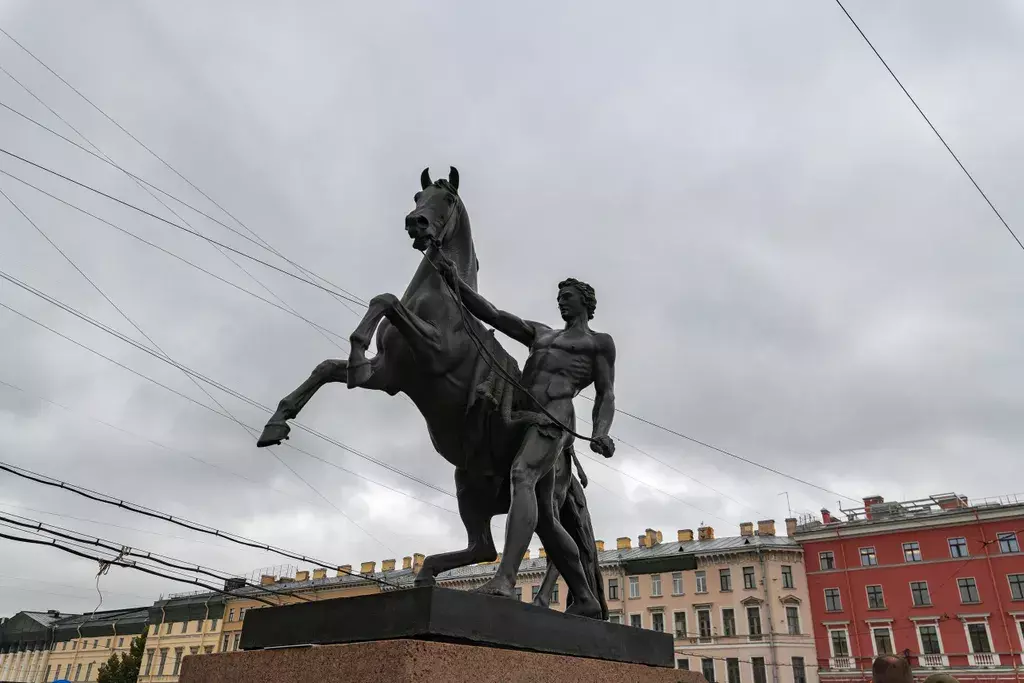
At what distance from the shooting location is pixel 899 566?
4378 centimetres

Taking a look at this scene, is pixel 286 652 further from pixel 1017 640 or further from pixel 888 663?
pixel 1017 640

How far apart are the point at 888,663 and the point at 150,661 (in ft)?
226

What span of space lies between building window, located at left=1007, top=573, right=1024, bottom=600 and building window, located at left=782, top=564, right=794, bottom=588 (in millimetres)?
11539

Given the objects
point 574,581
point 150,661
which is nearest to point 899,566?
point 574,581

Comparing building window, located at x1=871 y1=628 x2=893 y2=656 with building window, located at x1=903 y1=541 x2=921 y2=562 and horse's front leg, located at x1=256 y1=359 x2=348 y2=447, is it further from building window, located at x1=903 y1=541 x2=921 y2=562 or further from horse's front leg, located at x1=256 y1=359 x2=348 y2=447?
horse's front leg, located at x1=256 y1=359 x2=348 y2=447

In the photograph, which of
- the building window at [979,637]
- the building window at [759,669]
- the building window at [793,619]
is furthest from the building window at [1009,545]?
the building window at [759,669]

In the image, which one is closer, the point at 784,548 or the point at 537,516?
the point at 537,516

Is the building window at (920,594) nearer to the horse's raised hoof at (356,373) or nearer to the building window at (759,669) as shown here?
the building window at (759,669)

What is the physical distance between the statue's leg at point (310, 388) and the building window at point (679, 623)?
48953 millimetres

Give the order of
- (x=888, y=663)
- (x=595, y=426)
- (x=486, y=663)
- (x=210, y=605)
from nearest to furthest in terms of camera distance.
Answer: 1. (x=486, y=663)
2. (x=888, y=663)
3. (x=595, y=426)
4. (x=210, y=605)

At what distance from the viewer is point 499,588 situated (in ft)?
14.1

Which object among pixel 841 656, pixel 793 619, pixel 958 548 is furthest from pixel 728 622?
pixel 958 548

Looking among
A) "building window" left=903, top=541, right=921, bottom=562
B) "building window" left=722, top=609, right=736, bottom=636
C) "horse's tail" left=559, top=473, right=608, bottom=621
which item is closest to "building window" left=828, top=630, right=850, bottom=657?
"building window" left=722, top=609, right=736, bottom=636

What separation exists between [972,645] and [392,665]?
46.9 metres
